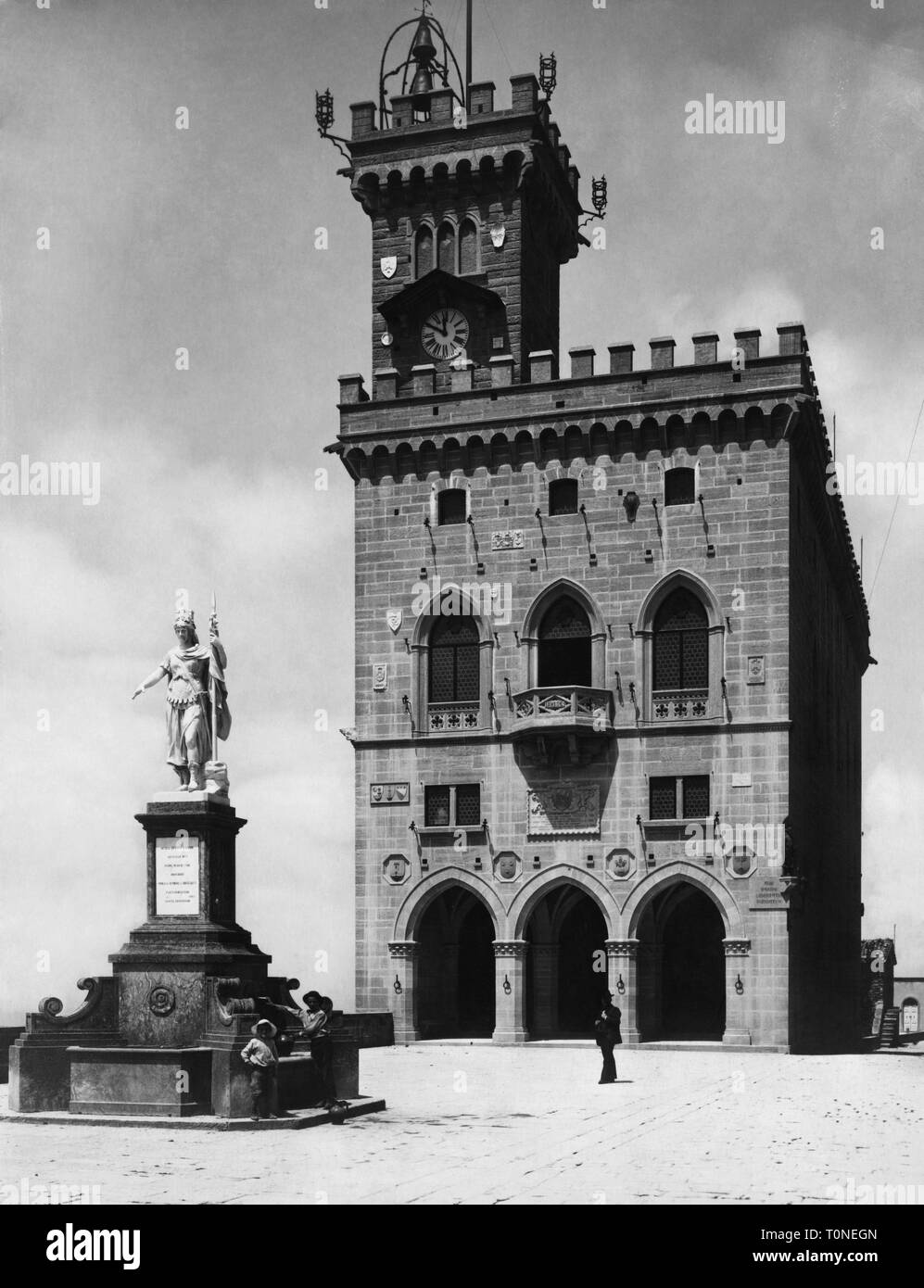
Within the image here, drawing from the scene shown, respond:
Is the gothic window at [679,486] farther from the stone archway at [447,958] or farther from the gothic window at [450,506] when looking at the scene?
the stone archway at [447,958]

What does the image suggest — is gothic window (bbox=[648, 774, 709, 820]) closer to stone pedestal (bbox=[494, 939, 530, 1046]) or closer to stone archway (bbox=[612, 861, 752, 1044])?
stone archway (bbox=[612, 861, 752, 1044])

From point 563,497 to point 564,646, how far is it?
421cm

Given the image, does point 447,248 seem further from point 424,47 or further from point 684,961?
point 684,961

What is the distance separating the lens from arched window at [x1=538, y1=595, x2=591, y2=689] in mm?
49656

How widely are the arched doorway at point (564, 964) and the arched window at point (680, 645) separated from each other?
6.45 m

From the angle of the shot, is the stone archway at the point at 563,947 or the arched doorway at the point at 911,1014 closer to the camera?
the stone archway at the point at 563,947

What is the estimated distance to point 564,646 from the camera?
49.9m

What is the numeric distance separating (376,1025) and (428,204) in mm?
24654

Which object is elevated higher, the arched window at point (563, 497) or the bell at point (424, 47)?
the bell at point (424, 47)

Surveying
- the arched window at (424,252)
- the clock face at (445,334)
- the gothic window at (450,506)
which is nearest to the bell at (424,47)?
the arched window at (424,252)

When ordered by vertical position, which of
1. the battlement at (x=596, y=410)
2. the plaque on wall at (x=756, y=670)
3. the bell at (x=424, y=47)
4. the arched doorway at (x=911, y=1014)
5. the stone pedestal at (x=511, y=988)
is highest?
the bell at (x=424, y=47)

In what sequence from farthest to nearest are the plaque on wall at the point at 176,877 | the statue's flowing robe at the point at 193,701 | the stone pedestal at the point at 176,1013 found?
the statue's flowing robe at the point at 193,701 → the plaque on wall at the point at 176,877 → the stone pedestal at the point at 176,1013

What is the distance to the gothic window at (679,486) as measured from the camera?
1922 inches

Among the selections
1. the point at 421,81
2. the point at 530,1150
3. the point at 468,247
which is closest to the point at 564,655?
the point at 468,247
